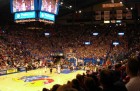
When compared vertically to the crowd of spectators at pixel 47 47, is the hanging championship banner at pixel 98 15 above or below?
above

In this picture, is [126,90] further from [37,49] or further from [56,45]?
[56,45]

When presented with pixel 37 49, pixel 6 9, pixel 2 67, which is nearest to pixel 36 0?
pixel 2 67

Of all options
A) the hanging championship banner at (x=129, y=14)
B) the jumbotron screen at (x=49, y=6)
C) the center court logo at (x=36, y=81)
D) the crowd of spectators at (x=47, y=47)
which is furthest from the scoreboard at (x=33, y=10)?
the hanging championship banner at (x=129, y=14)

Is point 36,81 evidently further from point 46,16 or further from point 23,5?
point 23,5

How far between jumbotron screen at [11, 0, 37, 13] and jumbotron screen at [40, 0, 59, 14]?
24.5 inches

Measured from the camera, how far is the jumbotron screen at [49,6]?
1854cm

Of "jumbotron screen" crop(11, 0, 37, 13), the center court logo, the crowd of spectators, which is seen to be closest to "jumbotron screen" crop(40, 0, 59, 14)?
"jumbotron screen" crop(11, 0, 37, 13)

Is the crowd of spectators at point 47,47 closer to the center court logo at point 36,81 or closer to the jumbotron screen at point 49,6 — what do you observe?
the center court logo at point 36,81

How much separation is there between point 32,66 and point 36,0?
59.9 feet

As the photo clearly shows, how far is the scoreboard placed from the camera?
18156 mm

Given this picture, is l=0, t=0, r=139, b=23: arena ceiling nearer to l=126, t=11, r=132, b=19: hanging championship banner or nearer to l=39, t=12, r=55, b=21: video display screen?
l=126, t=11, r=132, b=19: hanging championship banner

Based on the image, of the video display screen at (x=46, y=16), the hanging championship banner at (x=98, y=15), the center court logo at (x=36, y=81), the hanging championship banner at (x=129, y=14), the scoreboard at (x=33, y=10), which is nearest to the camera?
the scoreboard at (x=33, y=10)

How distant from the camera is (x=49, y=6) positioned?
64.6 feet

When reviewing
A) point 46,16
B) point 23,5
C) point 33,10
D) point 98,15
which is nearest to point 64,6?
point 98,15
